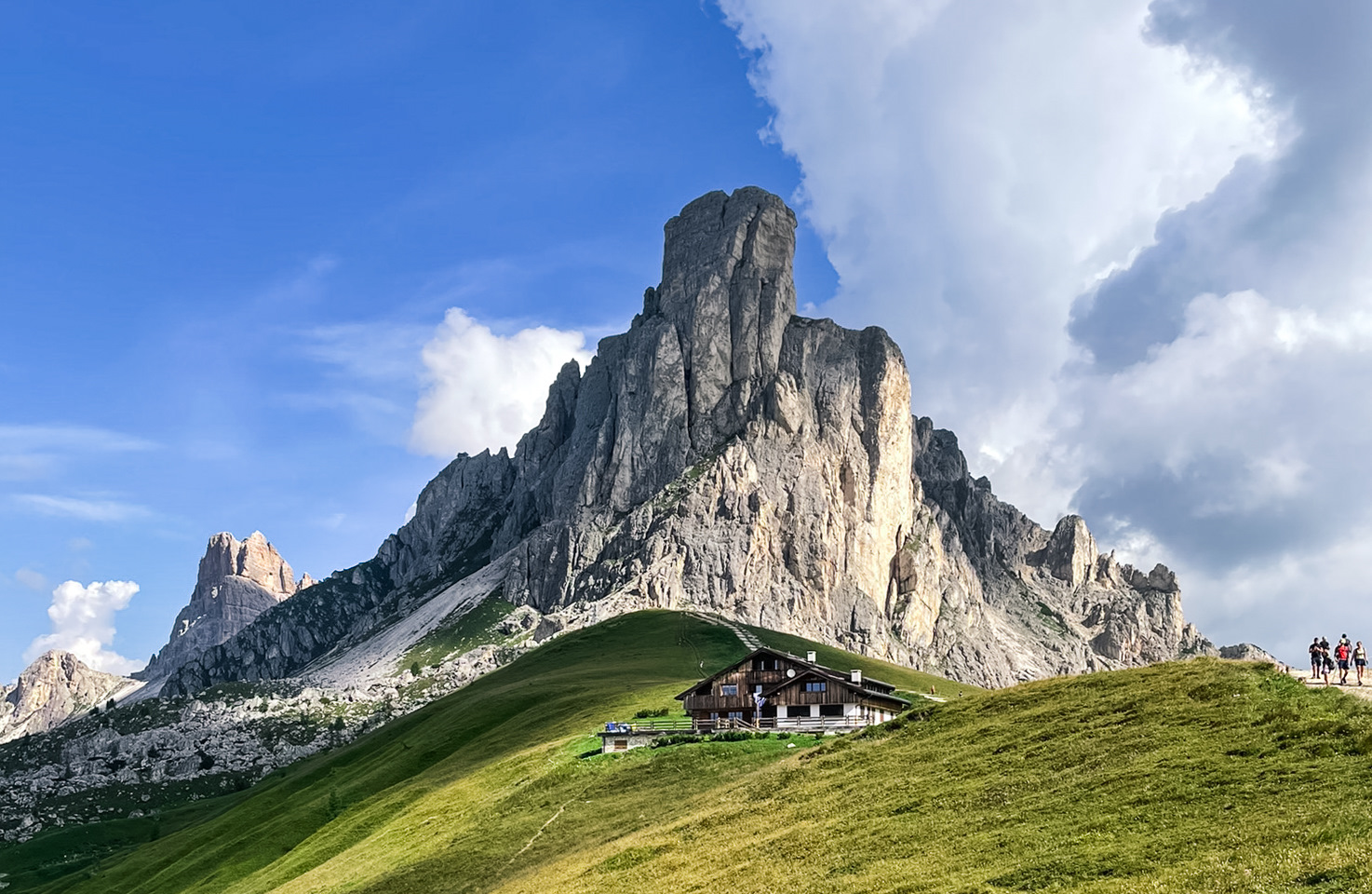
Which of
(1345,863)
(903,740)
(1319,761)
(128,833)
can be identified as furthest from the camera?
(128,833)

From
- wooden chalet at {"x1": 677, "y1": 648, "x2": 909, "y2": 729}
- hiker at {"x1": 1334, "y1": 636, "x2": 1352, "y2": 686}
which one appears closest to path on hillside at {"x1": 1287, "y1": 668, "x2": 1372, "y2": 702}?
hiker at {"x1": 1334, "y1": 636, "x2": 1352, "y2": 686}

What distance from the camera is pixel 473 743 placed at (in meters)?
109

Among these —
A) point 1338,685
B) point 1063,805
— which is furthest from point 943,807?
point 1338,685

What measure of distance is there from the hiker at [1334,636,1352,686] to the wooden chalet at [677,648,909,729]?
40.9m

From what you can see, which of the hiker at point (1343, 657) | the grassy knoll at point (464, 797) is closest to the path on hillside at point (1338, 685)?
the hiker at point (1343, 657)

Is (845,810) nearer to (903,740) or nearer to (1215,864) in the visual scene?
(903,740)

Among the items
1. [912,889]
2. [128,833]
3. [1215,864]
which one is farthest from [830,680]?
[128,833]

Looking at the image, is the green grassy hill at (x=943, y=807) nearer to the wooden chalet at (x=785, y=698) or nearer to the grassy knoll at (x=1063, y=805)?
the grassy knoll at (x=1063, y=805)

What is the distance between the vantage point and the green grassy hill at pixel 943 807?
3025 cm

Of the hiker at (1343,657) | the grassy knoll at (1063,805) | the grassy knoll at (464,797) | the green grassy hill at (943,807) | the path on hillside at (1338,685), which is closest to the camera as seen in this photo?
the grassy knoll at (1063,805)

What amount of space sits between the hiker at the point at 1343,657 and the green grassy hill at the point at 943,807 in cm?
209

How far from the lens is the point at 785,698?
8506cm

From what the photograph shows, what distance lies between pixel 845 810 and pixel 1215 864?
19614 mm

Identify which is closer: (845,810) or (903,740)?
(845,810)
